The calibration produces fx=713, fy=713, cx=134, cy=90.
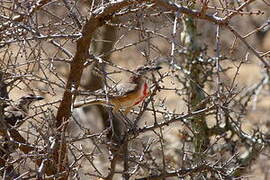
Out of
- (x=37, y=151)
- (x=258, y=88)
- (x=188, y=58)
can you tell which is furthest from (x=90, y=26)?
(x=258, y=88)

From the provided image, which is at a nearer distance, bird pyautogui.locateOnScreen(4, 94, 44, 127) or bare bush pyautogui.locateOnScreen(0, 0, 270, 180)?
bare bush pyautogui.locateOnScreen(0, 0, 270, 180)

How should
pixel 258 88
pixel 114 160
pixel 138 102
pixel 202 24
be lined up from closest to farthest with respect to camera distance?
pixel 114 160
pixel 138 102
pixel 258 88
pixel 202 24

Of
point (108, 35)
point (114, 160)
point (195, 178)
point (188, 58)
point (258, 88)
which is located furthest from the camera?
point (108, 35)

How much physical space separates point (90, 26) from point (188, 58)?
2644 mm

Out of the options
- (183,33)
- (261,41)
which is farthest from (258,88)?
(261,41)

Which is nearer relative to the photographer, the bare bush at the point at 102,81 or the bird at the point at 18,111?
the bare bush at the point at 102,81

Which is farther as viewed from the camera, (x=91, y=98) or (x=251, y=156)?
(x=251, y=156)

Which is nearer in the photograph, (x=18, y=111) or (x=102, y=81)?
(x=102, y=81)

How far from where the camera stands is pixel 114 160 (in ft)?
15.1

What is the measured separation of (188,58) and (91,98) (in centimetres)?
187

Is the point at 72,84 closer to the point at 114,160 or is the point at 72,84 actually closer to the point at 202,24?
the point at 114,160

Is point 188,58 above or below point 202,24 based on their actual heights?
below

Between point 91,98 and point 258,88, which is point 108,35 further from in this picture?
point 91,98

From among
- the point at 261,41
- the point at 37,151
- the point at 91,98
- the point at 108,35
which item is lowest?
the point at 37,151
